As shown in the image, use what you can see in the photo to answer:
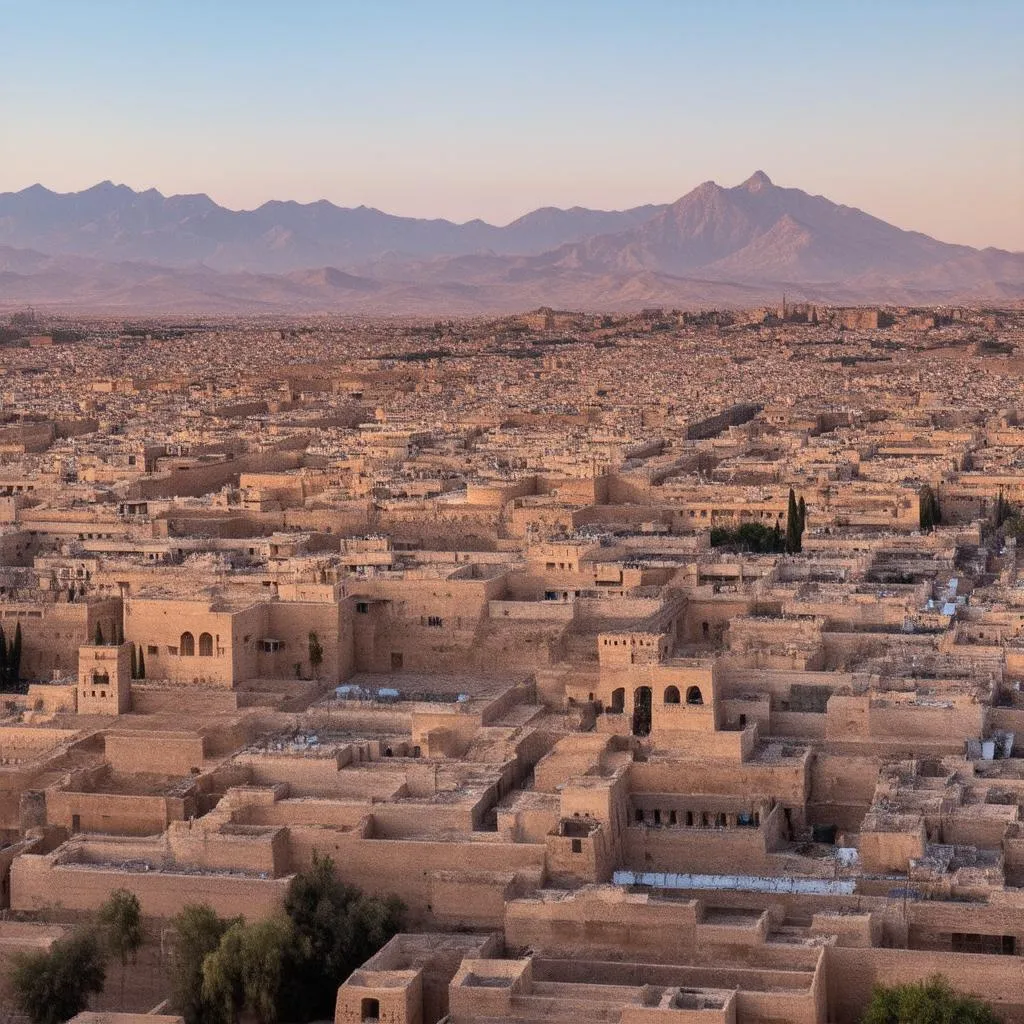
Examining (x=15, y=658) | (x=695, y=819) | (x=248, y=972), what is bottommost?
(x=248, y=972)

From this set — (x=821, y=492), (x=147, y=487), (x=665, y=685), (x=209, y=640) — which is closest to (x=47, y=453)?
(x=147, y=487)

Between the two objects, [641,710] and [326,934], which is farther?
[641,710]

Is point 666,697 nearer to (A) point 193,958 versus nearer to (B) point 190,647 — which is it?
(B) point 190,647

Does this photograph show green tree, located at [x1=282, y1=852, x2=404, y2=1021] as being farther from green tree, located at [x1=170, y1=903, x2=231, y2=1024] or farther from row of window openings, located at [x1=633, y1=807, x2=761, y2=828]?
row of window openings, located at [x1=633, y1=807, x2=761, y2=828]

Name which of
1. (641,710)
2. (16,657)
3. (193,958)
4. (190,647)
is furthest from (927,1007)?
(16,657)

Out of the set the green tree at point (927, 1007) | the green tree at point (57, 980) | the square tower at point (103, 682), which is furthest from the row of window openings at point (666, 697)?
the green tree at point (57, 980)

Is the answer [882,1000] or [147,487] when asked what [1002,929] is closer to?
[882,1000]
